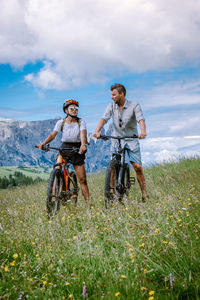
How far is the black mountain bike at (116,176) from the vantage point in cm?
651

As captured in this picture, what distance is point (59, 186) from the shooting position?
6.65 metres

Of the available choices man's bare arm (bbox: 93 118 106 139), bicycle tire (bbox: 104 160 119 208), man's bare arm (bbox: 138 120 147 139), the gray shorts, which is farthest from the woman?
man's bare arm (bbox: 138 120 147 139)

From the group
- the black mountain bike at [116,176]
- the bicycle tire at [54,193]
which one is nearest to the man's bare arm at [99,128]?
the black mountain bike at [116,176]

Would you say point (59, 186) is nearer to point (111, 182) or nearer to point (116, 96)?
point (111, 182)

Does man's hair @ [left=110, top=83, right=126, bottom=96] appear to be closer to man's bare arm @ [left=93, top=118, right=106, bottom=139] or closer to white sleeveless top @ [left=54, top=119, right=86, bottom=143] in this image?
man's bare arm @ [left=93, top=118, right=106, bottom=139]

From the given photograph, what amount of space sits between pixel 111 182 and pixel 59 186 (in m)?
1.21

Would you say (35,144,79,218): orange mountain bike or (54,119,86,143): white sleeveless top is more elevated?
(54,119,86,143): white sleeveless top

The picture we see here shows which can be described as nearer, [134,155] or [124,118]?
[124,118]

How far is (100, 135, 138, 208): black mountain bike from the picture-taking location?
21.4 feet

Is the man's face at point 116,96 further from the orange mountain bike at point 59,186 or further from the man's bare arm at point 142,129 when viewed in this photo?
the orange mountain bike at point 59,186

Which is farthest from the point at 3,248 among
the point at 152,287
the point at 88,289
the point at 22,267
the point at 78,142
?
the point at 78,142

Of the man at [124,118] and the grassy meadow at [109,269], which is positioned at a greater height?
the man at [124,118]

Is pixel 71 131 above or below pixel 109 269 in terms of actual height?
above

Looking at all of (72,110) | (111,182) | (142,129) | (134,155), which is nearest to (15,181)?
(72,110)
